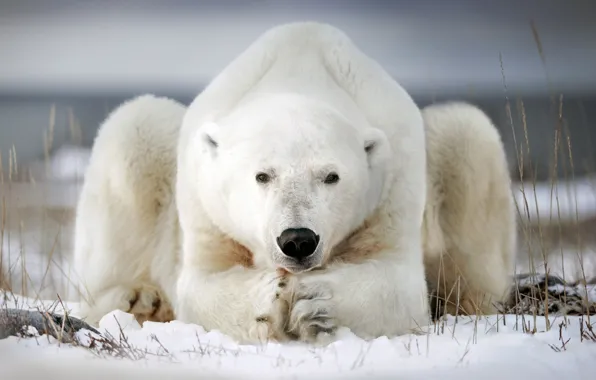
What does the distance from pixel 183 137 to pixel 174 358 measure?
1106mm

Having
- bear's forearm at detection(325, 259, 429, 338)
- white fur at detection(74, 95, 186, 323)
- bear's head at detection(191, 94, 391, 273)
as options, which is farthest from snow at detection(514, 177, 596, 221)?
white fur at detection(74, 95, 186, 323)

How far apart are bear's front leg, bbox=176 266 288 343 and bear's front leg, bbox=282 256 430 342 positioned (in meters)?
0.05

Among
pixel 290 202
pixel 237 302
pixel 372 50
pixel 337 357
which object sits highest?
pixel 372 50

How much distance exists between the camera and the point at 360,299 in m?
2.60

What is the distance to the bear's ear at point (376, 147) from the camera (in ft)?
8.81

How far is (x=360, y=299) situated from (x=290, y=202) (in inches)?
17.4

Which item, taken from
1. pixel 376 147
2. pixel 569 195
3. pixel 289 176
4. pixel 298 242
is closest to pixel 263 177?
pixel 289 176

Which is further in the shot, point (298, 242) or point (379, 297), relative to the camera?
point (379, 297)

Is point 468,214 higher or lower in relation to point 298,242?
higher

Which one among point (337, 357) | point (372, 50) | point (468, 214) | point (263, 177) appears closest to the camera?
point (337, 357)

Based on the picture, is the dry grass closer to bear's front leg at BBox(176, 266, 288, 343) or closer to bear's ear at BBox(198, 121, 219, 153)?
bear's front leg at BBox(176, 266, 288, 343)

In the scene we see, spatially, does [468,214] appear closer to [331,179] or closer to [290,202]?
[331,179]

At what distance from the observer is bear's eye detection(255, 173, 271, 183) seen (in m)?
2.48

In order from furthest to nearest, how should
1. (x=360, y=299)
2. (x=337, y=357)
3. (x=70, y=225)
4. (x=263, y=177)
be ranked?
(x=70, y=225), (x=360, y=299), (x=263, y=177), (x=337, y=357)
